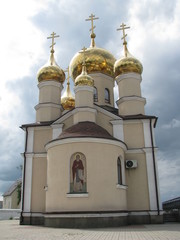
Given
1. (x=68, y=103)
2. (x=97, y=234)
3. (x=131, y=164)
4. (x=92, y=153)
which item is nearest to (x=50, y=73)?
(x=68, y=103)

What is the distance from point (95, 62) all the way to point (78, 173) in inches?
354

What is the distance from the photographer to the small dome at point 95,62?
1794 cm

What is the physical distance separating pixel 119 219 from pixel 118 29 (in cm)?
1215

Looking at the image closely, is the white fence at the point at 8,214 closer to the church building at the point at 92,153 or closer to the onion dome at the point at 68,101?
the church building at the point at 92,153

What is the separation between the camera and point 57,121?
15195 millimetres

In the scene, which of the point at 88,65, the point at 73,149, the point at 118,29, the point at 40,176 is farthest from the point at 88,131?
the point at 118,29

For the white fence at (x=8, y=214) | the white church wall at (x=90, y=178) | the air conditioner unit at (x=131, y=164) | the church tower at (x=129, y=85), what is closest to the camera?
the white church wall at (x=90, y=178)

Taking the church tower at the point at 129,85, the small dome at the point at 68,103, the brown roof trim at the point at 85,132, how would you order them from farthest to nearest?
the small dome at the point at 68,103 < the church tower at the point at 129,85 < the brown roof trim at the point at 85,132

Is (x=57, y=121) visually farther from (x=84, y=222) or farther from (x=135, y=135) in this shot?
(x=84, y=222)

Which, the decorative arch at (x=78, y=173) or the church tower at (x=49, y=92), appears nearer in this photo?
the decorative arch at (x=78, y=173)

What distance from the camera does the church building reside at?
11102mm

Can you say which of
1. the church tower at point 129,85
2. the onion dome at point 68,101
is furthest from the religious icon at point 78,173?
the onion dome at point 68,101

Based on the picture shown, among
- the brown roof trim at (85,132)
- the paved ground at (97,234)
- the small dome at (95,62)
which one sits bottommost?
the paved ground at (97,234)

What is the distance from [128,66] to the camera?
53.4 feet
